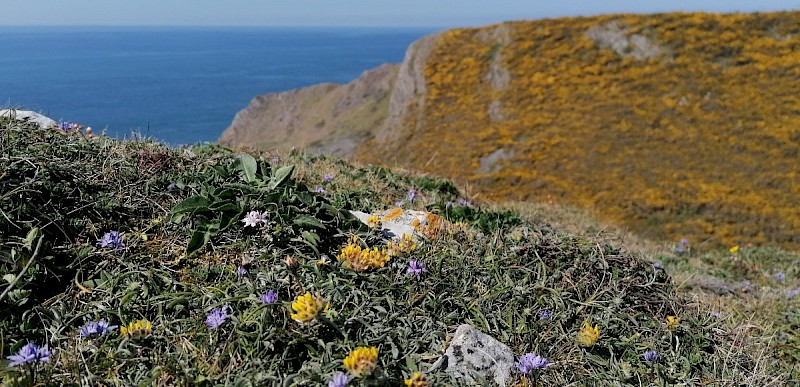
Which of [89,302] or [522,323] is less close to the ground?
[89,302]

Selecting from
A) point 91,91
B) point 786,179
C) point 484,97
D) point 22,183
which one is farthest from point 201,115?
point 22,183

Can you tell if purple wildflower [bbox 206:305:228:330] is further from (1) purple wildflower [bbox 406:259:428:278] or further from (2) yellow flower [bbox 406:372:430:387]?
(1) purple wildflower [bbox 406:259:428:278]

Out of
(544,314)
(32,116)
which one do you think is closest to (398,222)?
(544,314)

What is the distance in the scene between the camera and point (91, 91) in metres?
73.8

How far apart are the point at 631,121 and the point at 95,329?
1728cm

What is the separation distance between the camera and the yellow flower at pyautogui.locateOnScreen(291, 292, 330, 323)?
2.52 metres

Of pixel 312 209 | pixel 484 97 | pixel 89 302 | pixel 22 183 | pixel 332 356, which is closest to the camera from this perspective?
pixel 332 356

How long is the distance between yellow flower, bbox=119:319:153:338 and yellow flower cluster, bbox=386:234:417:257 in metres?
1.37

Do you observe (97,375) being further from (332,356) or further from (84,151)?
(84,151)

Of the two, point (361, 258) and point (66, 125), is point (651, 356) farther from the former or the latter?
point (66, 125)

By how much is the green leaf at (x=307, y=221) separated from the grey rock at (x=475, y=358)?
3.32 ft

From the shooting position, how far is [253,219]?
3264 millimetres

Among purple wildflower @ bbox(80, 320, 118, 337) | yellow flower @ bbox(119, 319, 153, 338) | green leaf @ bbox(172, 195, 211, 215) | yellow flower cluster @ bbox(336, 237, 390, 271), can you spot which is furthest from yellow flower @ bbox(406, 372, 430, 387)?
green leaf @ bbox(172, 195, 211, 215)

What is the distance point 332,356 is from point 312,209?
121 centimetres
